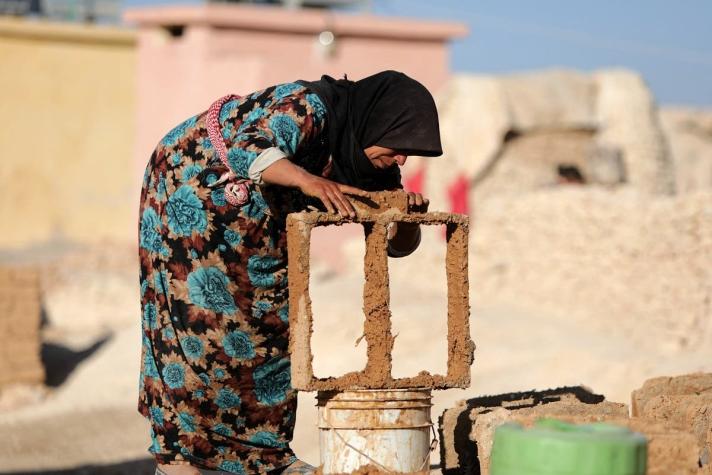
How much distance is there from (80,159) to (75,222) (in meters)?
1.08

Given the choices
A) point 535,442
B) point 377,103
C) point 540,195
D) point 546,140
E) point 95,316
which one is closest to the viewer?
point 535,442

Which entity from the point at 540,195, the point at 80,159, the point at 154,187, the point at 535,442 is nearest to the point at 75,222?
the point at 80,159

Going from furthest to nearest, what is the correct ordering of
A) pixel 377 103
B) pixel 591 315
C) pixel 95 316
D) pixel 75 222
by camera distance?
pixel 75 222 → pixel 95 316 → pixel 591 315 → pixel 377 103

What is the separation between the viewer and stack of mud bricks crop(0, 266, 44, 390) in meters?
11.9

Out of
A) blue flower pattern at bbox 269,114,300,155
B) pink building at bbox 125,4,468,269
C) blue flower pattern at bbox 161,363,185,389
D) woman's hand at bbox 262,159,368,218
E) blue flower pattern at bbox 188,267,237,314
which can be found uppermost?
pink building at bbox 125,4,468,269

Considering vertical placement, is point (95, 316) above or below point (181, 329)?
below

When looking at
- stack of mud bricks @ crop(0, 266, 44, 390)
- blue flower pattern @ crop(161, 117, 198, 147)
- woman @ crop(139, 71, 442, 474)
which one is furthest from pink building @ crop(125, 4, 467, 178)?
woman @ crop(139, 71, 442, 474)

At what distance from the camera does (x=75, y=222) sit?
2048 cm

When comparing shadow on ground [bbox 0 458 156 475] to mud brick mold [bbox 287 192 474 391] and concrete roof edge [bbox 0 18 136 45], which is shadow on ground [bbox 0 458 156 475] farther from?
concrete roof edge [bbox 0 18 136 45]

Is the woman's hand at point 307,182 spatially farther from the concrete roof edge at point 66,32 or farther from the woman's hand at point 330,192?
the concrete roof edge at point 66,32

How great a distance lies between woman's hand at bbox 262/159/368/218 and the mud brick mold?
6 cm

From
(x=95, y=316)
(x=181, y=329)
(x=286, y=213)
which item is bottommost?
(x=95, y=316)

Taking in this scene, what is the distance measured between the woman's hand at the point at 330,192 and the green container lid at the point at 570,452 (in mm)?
946

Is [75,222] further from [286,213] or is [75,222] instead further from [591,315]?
[286,213]
